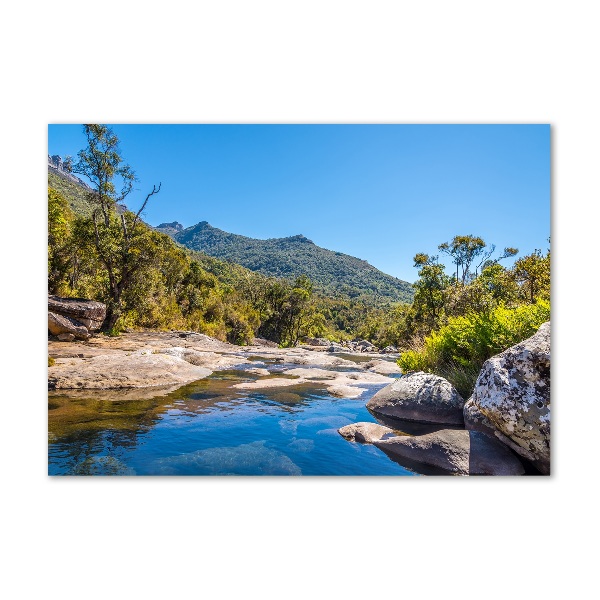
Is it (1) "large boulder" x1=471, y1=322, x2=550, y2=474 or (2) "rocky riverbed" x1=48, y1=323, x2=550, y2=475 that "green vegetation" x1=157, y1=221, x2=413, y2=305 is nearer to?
(2) "rocky riverbed" x1=48, y1=323, x2=550, y2=475

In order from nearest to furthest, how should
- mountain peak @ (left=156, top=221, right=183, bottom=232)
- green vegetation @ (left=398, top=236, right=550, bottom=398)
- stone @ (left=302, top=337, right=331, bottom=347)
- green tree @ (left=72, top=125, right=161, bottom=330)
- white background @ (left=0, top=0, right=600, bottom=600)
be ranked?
1. white background @ (left=0, top=0, right=600, bottom=600)
2. green vegetation @ (left=398, top=236, right=550, bottom=398)
3. mountain peak @ (left=156, top=221, right=183, bottom=232)
4. green tree @ (left=72, top=125, right=161, bottom=330)
5. stone @ (left=302, top=337, right=331, bottom=347)

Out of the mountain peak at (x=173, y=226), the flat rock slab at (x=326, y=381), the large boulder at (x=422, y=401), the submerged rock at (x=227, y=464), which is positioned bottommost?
the flat rock slab at (x=326, y=381)

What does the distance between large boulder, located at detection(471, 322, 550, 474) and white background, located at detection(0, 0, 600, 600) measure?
0.34m

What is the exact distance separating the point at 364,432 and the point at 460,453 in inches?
50.9

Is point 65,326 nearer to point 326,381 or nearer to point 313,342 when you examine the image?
point 326,381

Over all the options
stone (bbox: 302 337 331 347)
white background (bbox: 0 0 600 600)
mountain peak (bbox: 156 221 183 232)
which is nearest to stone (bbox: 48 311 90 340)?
mountain peak (bbox: 156 221 183 232)

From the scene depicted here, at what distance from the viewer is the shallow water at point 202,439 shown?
4566 millimetres

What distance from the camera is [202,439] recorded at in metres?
5.20

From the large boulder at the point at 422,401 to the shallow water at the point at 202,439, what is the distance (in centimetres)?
46

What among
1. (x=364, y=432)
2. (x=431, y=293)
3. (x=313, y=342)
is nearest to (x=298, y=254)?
(x=364, y=432)

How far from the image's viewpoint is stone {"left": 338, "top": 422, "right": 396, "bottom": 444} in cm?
534

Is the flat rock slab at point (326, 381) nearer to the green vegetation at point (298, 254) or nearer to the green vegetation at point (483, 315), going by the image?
the green vegetation at point (483, 315)
